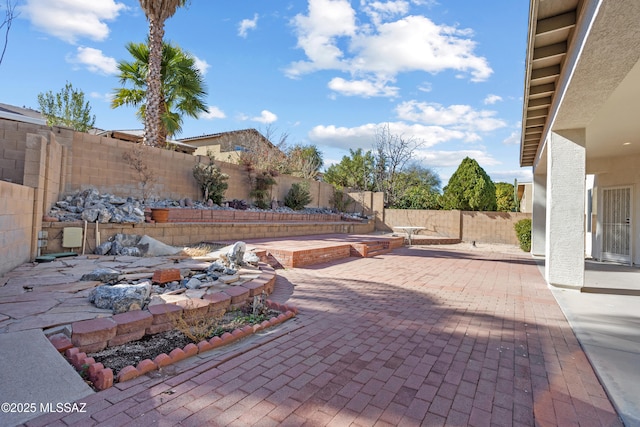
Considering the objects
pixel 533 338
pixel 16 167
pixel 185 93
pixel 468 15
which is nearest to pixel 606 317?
pixel 533 338

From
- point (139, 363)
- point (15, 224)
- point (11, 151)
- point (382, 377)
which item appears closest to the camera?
point (139, 363)

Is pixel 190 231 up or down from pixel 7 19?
down

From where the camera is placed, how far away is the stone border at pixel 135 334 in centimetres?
224

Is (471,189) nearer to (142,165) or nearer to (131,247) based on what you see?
(142,165)

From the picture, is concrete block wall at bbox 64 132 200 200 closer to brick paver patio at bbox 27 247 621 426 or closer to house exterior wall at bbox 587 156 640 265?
brick paver patio at bbox 27 247 621 426

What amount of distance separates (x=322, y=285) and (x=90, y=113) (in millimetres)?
10606

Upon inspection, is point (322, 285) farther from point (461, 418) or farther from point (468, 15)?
point (468, 15)

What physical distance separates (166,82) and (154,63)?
106cm

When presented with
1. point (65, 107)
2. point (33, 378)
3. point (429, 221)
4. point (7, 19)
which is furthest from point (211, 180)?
point (429, 221)

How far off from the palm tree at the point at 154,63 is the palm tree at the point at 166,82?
1.96 feet

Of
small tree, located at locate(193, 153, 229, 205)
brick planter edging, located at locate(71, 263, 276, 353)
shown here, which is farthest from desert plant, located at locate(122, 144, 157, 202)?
brick planter edging, located at locate(71, 263, 276, 353)

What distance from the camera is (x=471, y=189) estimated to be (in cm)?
1608

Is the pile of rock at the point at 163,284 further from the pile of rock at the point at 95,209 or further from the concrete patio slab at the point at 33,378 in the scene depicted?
the pile of rock at the point at 95,209

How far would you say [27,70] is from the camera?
5.46 metres
